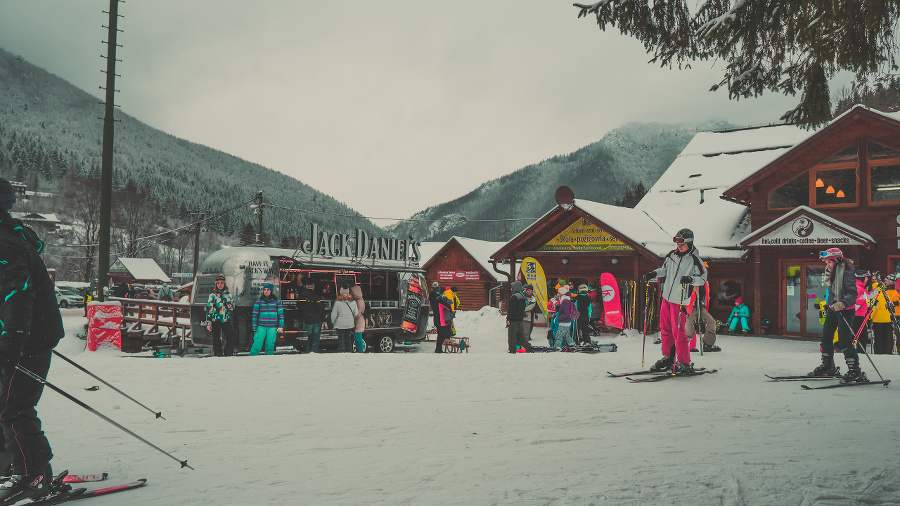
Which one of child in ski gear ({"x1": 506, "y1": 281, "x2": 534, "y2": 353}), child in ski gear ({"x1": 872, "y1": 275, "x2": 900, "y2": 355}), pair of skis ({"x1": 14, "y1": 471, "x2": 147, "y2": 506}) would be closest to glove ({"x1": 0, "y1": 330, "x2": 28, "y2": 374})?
pair of skis ({"x1": 14, "y1": 471, "x2": 147, "y2": 506})

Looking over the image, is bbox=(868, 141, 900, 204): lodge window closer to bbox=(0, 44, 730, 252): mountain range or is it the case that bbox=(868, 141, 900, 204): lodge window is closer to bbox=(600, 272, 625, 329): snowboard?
bbox=(600, 272, 625, 329): snowboard

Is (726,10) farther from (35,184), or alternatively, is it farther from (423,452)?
(35,184)

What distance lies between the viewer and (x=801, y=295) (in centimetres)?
1889

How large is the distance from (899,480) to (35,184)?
127m

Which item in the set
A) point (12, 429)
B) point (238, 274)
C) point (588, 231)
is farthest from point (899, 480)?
point (588, 231)

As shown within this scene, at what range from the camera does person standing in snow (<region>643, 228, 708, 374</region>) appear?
8.09 m

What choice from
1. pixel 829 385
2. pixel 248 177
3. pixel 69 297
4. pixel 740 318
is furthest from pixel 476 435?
pixel 248 177

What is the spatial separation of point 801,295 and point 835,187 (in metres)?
3.49

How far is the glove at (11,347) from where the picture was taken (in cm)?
364

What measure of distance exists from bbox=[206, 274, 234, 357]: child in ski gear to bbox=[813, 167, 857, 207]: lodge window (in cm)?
1749

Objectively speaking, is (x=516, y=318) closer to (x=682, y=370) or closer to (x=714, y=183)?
(x=682, y=370)

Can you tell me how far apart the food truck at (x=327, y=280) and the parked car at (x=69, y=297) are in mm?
34847

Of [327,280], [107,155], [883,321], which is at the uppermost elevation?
[107,155]

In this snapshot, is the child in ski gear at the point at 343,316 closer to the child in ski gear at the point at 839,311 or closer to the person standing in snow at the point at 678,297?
the person standing in snow at the point at 678,297
